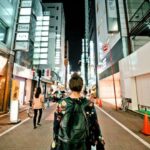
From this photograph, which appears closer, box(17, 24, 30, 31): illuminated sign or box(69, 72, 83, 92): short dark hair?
box(69, 72, 83, 92): short dark hair

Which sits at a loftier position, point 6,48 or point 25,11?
point 25,11

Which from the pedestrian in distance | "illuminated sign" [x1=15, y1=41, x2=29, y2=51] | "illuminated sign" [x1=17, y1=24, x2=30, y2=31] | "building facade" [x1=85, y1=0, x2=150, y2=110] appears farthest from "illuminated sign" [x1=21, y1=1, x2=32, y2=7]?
the pedestrian in distance

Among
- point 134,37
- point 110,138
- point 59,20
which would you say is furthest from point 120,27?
point 59,20

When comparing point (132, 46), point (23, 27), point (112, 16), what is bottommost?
point (132, 46)

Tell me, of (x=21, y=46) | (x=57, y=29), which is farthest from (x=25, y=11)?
(x=57, y=29)

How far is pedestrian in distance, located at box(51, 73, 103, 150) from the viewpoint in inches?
68.1

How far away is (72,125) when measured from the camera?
179cm

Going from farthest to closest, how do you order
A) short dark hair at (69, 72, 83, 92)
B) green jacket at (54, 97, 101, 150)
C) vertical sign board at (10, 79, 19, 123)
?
vertical sign board at (10, 79, 19, 123), short dark hair at (69, 72, 83, 92), green jacket at (54, 97, 101, 150)

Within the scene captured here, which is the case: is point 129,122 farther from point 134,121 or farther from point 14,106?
point 14,106

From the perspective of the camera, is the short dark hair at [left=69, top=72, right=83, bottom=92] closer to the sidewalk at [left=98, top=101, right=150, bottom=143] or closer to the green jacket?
the green jacket

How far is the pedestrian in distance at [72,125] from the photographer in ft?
5.67

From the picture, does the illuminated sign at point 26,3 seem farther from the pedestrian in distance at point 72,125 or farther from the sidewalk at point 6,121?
the pedestrian in distance at point 72,125

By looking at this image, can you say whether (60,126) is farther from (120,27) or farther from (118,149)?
(120,27)

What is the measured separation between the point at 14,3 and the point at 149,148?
14.7 m
